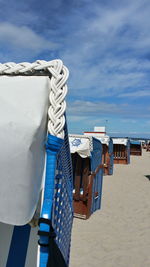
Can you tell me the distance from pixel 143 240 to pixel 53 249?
430cm

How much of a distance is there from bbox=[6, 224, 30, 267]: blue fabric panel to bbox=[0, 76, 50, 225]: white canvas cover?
0.70 m

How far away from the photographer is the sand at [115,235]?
13.3 ft

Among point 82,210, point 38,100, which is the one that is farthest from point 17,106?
point 82,210

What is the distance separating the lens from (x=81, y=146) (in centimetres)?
566

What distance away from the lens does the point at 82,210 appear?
6.03m

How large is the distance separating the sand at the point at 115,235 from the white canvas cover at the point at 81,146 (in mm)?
1876

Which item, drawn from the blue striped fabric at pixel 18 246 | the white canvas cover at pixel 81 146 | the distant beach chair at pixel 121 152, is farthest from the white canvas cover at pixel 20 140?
the distant beach chair at pixel 121 152

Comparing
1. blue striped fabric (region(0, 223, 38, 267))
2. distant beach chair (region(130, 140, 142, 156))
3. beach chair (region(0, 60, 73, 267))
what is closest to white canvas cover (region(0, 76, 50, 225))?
beach chair (region(0, 60, 73, 267))

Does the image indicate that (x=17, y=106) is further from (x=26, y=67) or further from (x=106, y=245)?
(x=106, y=245)

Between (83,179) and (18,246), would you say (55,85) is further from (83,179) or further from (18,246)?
(83,179)

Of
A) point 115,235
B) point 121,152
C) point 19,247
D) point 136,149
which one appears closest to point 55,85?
point 19,247

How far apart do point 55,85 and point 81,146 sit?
4.46 meters

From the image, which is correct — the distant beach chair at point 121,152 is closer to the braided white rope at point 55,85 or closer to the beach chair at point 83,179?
the beach chair at point 83,179

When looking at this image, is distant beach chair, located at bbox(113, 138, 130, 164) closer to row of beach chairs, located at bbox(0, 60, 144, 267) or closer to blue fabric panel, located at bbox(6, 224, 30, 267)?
blue fabric panel, located at bbox(6, 224, 30, 267)
